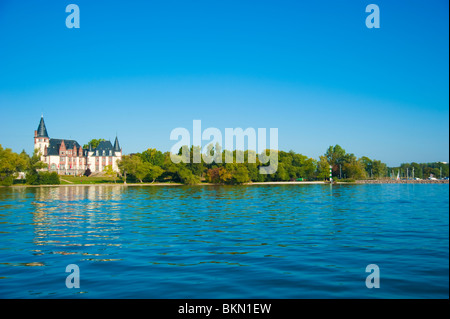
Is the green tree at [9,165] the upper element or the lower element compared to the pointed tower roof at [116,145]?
lower

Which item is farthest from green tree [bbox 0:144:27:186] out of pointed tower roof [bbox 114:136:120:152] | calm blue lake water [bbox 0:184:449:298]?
calm blue lake water [bbox 0:184:449:298]

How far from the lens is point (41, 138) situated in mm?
148375

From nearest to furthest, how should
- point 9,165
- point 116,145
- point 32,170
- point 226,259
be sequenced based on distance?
point 226,259
point 9,165
point 32,170
point 116,145

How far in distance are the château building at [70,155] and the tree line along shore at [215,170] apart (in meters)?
6.94

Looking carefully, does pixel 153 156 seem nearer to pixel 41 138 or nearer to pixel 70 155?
pixel 70 155

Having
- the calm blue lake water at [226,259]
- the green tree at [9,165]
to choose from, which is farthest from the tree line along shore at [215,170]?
the calm blue lake water at [226,259]

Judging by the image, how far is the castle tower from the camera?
148 metres

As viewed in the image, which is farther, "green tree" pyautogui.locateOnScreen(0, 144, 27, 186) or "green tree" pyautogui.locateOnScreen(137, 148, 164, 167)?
"green tree" pyautogui.locateOnScreen(137, 148, 164, 167)

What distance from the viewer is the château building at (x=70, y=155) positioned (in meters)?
147

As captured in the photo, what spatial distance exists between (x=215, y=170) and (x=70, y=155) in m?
71.3

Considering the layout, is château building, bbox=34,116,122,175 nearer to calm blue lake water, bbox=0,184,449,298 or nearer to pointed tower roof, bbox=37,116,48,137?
pointed tower roof, bbox=37,116,48,137

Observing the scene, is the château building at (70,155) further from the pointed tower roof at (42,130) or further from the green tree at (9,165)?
the green tree at (9,165)

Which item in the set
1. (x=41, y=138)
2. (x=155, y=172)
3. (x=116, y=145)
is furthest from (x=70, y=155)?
(x=155, y=172)
